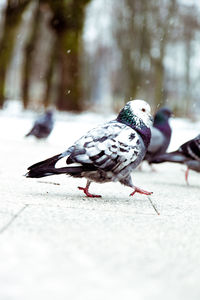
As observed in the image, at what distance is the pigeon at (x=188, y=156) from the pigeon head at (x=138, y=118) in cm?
190

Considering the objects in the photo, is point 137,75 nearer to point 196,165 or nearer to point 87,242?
point 196,165

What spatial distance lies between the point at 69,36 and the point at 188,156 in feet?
48.5

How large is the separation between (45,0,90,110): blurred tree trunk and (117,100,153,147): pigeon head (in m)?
15.6

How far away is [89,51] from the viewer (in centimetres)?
3962

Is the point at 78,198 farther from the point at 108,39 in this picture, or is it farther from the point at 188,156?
the point at 108,39

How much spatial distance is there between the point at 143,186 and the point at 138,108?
1610 millimetres

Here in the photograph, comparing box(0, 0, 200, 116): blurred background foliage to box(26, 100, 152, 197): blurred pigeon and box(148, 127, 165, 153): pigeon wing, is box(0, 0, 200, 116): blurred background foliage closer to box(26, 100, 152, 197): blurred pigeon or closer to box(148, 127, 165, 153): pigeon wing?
box(148, 127, 165, 153): pigeon wing

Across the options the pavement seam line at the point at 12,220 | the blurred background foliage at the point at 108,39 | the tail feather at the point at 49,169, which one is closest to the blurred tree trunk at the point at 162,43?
the blurred background foliage at the point at 108,39

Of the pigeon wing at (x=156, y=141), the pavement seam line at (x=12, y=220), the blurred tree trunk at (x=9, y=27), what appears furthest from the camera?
the blurred tree trunk at (x=9, y=27)

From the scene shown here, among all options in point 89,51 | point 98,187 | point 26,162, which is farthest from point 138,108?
point 89,51

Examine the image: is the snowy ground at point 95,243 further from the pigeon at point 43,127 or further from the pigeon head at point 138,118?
the pigeon at point 43,127

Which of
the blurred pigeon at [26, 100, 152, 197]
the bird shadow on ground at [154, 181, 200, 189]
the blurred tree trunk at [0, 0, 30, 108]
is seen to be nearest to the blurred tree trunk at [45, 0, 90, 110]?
the blurred tree trunk at [0, 0, 30, 108]

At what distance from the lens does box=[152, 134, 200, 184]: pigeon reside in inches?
262

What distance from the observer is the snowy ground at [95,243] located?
2.35 m
